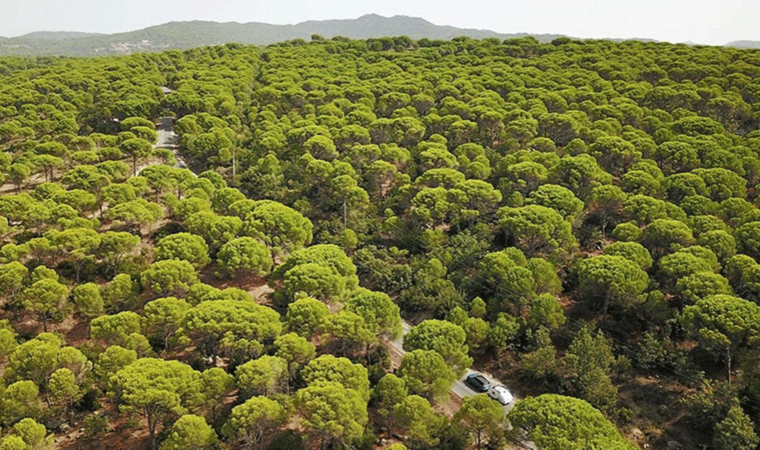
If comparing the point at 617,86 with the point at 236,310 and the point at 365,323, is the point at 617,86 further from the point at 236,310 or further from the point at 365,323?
the point at 236,310

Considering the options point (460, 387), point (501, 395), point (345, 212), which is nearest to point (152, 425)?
point (460, 387)

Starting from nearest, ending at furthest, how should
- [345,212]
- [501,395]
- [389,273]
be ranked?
1. [501,395]
2. [389,273]
3. [345,212]

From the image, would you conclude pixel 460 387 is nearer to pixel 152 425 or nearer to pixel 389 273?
pixel 389 273

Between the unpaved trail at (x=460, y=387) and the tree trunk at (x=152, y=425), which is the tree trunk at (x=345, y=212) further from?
the tree trunk at (x=152, y=425)

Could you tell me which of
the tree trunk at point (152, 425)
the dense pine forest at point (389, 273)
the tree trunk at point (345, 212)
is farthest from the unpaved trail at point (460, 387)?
the tree trunk at point (152, 425)

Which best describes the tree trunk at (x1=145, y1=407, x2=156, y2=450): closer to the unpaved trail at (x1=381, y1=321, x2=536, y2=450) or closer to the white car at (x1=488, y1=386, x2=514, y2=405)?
the unpaved trail at (x1=381, y1=321, x2=536, y2=450)
